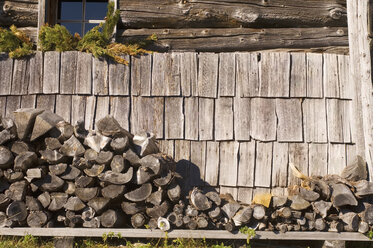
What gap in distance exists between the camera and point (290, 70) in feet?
16.4

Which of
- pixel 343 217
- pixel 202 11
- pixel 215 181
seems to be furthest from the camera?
pixel 202 11

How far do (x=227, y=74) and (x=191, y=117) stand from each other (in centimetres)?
73

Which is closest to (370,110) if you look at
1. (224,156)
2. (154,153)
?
(224,156)

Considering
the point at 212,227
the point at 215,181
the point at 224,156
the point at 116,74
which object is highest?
the point at 116,74

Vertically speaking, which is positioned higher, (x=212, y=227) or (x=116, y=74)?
(x=116, y=74)

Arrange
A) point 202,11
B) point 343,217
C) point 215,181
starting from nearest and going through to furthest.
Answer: point 343,217, point 215,181, point 202,11

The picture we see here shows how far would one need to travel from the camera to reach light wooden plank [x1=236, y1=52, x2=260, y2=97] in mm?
4977

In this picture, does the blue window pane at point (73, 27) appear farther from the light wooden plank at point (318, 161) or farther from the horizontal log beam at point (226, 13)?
the light wooden plank at point (318, 161)

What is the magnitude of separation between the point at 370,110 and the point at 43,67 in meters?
4.30

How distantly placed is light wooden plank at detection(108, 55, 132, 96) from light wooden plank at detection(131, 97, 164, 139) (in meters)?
0.19

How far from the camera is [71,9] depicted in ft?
22.4

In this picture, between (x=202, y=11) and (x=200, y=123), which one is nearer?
(x=200, y=123)

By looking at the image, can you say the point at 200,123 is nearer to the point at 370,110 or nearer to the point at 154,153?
the point at 154,153

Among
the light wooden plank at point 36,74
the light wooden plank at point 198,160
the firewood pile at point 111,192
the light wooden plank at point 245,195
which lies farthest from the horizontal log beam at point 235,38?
the light wooden plank at point 245,195
